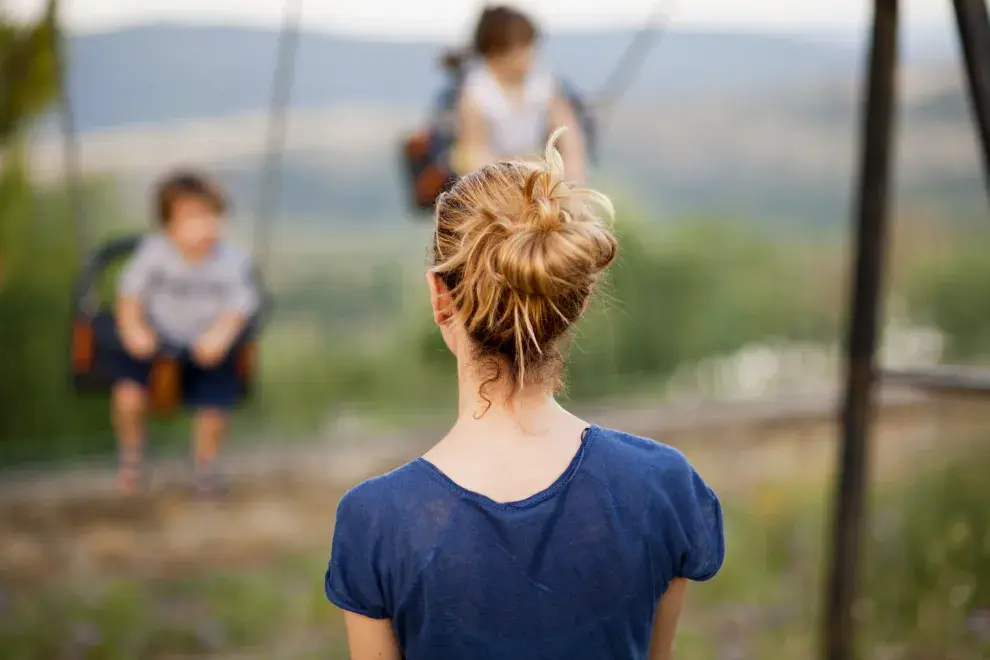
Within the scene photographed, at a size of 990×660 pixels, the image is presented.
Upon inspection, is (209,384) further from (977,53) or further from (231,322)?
(977,53)

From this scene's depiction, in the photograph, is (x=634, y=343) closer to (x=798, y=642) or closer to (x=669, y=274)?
(x=669, y=274)

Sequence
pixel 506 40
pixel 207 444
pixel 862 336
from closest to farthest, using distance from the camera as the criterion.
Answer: pixel 862 336, pixel 506 40, pixel 207 444

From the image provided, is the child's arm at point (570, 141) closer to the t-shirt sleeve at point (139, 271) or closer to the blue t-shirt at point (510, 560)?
the t-shirt sleeve at point (139, 271)

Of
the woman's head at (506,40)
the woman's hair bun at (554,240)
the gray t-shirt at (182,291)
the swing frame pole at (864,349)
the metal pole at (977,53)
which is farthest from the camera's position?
the gray t-shirt at (182,291)

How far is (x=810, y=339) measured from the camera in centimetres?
760

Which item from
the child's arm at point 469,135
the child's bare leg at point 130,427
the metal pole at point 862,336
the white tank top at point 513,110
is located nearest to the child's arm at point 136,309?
the child's bare leg at point 130,427

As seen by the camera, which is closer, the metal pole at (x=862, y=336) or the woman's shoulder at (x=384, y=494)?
the woman's shoulder at (x=384, y=494)

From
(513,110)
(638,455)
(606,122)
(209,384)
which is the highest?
(606,122)

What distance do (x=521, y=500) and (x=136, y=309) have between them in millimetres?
3305

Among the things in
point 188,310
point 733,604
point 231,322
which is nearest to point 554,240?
point 733,604

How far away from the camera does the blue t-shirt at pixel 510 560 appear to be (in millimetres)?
1181

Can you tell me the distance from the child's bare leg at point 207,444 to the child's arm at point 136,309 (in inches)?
15.5

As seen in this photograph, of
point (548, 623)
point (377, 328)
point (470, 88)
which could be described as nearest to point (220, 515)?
point (470, 88)

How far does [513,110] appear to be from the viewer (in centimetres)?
380
